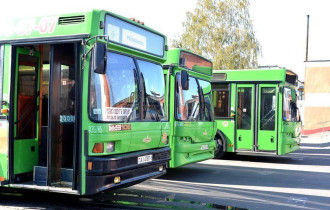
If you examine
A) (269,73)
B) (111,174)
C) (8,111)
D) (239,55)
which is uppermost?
(239,55)

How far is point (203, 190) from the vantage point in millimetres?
8039

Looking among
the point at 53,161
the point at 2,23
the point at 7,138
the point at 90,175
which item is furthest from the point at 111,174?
the point at 2,23

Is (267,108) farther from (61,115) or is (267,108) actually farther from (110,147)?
(61,115)

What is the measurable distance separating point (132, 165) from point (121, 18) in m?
2.36

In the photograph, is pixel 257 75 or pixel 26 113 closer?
pixel 26 113

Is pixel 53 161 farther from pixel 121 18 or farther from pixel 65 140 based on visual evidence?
pixel 121 18

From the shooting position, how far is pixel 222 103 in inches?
510

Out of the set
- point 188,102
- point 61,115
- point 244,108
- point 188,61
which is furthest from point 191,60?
point 61,115

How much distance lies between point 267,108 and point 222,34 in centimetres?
1774

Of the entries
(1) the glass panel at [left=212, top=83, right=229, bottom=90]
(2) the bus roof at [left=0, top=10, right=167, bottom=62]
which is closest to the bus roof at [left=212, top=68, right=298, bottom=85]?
(1) the glass panel at [left=212, top=83, right=229, bottom=90]

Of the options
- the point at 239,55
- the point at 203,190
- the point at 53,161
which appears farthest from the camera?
the point at 239,55

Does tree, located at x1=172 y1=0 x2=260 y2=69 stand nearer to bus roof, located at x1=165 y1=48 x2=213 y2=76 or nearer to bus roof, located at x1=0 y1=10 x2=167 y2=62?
bus roof, located at x1=165 y1=48 x2=213 y2=76

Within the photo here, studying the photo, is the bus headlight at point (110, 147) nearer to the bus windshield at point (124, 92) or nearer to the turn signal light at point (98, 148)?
the turn signal light at point (98, 148)

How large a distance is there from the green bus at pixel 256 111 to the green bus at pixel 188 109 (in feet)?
8.88
